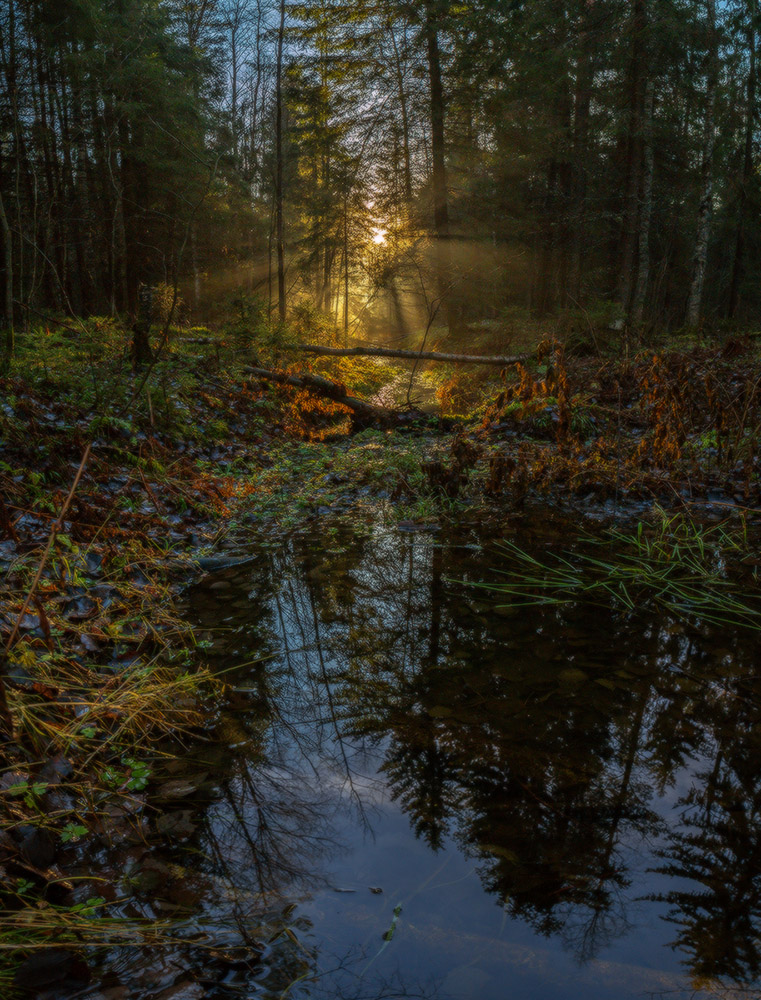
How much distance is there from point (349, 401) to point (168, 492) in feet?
17.7

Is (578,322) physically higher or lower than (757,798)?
higher

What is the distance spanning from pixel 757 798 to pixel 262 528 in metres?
4.06

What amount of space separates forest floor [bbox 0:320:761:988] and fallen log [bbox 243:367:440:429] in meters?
0.21

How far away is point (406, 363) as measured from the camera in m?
16.7

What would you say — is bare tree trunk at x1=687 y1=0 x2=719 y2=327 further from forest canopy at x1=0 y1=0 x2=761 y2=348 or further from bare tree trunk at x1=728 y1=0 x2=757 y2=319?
bare tree trunk at x1=728 y1=0 x2=757 y2=319

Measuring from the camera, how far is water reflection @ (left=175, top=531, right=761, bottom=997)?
1.44m

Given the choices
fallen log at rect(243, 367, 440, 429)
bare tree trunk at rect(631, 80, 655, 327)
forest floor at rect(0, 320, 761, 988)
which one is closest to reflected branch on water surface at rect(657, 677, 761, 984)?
forest floor at rect(0, 320, 761, 988)

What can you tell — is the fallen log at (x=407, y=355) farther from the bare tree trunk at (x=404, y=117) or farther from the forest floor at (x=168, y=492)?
the bare tree trunk at (x=404, y=117)

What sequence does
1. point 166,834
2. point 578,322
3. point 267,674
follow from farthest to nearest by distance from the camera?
1. point 578,322
2. point 267,674
3. point 166,834

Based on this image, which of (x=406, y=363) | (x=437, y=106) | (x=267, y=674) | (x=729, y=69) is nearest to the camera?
(x=267, y=674)

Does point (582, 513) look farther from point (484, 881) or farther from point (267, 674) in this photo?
point (484, 881)

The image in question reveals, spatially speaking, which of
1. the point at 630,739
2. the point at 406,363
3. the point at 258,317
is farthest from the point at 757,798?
the point at 406,363

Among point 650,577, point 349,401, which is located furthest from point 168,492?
point 349,401

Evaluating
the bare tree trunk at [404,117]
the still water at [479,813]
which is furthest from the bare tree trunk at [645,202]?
the still water at [479,813]
